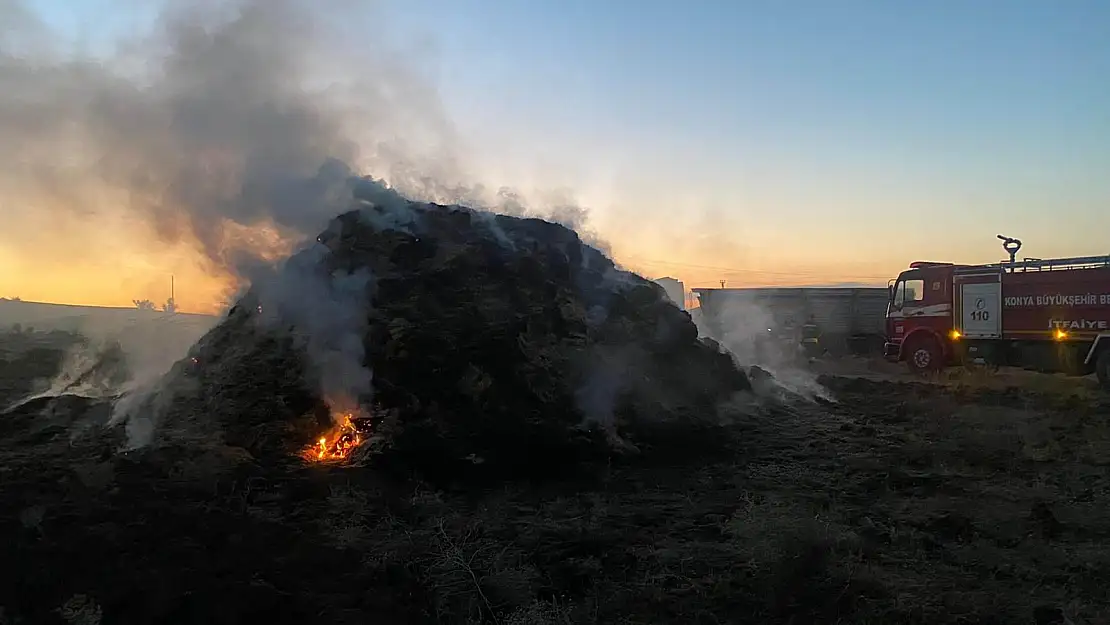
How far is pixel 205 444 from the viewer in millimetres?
10008

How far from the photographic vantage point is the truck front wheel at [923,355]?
840 inches

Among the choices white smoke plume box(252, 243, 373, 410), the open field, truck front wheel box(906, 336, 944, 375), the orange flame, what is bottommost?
the open field

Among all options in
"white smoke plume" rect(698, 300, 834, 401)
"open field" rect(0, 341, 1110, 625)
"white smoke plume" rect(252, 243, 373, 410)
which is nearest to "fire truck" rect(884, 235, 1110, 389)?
"white smoke plume" rect(698, 300, 834, 401)

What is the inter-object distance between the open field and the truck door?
964 centimetres

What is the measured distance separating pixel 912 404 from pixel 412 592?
42.2ft

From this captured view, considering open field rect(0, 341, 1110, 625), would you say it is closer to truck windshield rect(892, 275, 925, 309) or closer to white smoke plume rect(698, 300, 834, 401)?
truck windshield rect(892, 275, 925, 309)

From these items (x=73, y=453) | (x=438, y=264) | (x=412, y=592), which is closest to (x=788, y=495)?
(x=412, y=592)

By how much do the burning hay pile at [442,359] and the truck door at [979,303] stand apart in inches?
391

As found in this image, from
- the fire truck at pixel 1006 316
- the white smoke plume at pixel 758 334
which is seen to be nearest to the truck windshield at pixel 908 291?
the fire truck at pixel 1006 316

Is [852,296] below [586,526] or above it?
above

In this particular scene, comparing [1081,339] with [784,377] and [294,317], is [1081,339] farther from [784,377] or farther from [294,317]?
[294,317]

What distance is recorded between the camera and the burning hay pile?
10297mm

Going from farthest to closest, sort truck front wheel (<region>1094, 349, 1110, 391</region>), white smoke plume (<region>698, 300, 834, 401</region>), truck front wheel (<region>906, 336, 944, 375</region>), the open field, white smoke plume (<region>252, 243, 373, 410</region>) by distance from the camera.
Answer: white smoke plume (<region>698, 300, 834, 401</region>) < truck front wheel (<region>906, 336, 944, 375</region>) < truck front wheel (<region>1094, 349, 1110, 391</region>) < white smoke plume (<region>252, 243, 373, 410</region>) < the open field

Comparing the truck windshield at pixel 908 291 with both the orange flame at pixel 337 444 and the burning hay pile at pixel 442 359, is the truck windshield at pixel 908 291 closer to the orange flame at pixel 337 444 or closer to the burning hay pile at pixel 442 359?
the burning hay pile at pixel 442 359
